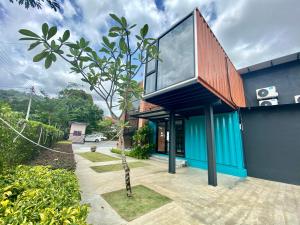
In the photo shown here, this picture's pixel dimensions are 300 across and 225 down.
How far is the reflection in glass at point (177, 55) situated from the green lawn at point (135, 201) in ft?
10.5

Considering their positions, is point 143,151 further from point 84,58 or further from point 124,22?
point 124,22

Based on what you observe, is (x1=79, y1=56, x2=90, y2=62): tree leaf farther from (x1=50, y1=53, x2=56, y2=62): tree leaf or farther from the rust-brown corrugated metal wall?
the rust-brown corrugated metal wall

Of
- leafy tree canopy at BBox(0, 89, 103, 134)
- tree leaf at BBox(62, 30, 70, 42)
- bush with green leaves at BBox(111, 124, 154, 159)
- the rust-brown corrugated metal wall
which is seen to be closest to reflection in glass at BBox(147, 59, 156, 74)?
the rust-brown corrugated metal wall

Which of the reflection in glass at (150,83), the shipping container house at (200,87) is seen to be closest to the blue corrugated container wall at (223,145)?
the shipping container house at (200,87)

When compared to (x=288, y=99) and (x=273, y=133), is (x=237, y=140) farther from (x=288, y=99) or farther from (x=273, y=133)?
(x=288, y=99)

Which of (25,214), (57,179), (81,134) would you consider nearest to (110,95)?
(57,179)

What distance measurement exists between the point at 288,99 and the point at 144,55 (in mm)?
6696

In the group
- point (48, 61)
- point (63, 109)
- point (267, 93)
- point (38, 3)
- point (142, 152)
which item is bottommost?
point (142, 152)

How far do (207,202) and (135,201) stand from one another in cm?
166

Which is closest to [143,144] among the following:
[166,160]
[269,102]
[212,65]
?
[166,160]

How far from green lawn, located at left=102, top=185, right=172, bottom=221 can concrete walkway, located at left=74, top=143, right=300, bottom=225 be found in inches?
5.1

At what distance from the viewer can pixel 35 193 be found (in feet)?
4.91

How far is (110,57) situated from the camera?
299 cm

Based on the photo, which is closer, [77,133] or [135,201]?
[135,201]
